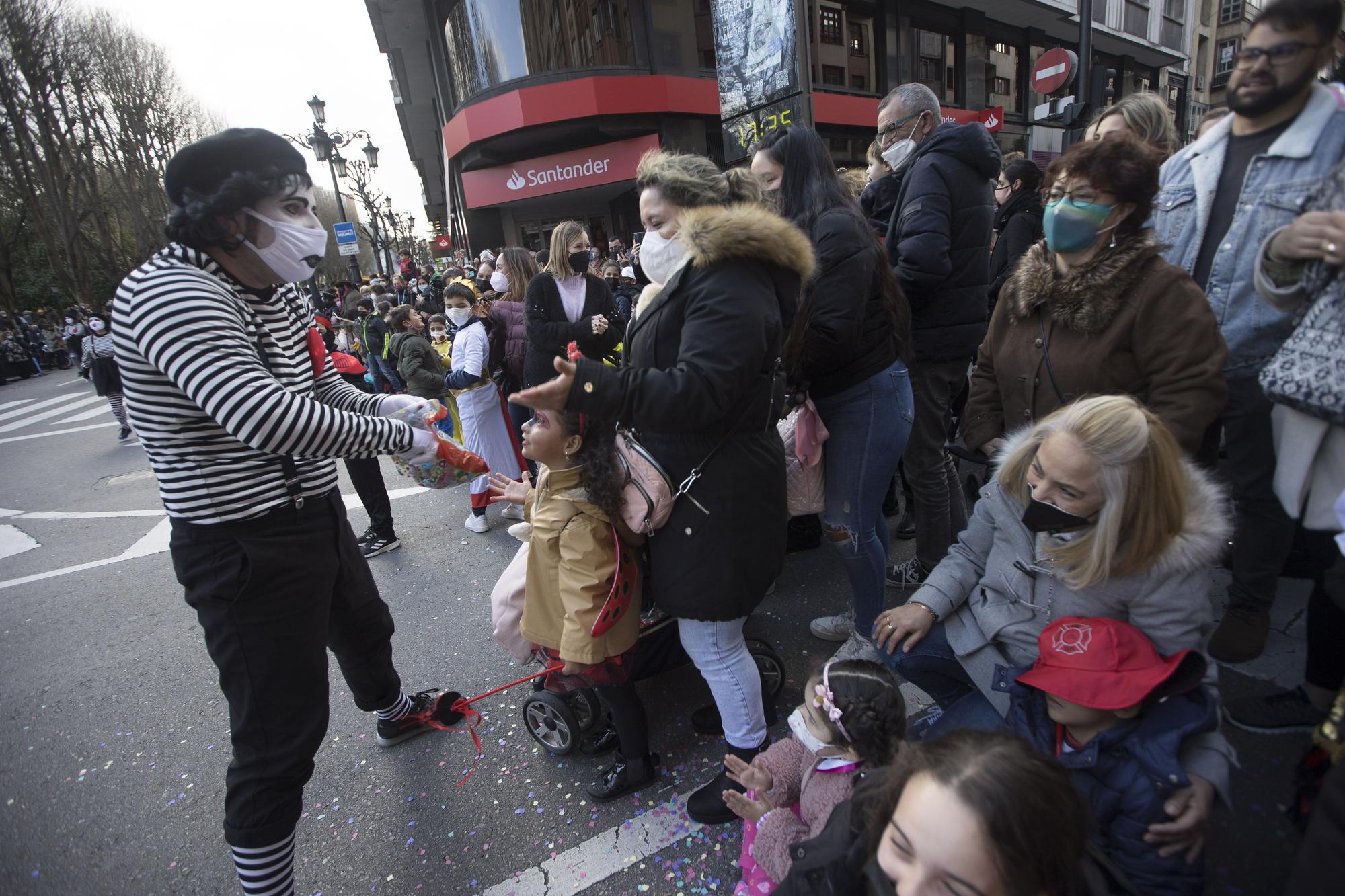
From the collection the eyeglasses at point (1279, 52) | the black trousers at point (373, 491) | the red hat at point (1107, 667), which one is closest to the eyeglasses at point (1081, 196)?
the eyeglasses at point (1279, 52)

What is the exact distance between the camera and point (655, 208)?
190 cm

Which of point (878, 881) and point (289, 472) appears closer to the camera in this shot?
point (878, 881)

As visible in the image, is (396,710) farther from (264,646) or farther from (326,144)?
(326,144)

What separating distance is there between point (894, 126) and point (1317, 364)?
2.13m

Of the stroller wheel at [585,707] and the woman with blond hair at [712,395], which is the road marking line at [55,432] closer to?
the stroller wheel at [585,707]

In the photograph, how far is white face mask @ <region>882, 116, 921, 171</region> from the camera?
3.07 m

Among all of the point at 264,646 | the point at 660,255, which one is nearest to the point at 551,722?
the point at 264,646

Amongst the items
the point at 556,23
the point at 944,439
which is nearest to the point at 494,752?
the point at 944,439

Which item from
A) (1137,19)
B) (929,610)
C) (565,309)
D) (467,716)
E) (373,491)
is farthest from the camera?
(1137,19)

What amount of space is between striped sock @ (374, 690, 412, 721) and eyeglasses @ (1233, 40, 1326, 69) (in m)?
3.84

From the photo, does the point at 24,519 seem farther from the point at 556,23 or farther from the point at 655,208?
the point at 556,23

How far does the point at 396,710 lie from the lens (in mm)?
2646

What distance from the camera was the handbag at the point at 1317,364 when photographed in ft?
5.01

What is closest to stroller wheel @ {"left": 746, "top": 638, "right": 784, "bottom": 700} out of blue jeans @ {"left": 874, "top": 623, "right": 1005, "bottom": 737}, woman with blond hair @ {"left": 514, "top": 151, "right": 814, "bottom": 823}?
woman with blond hair @ {"left": 514, "top": 151, "right": 814, "bottom": 823}
